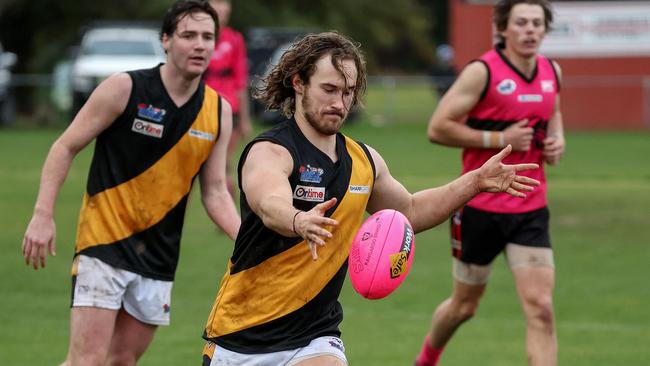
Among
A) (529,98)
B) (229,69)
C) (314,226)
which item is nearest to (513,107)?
(529,98)

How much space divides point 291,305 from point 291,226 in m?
0.68

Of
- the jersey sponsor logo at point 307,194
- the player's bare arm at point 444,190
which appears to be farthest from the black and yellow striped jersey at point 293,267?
the player's bare arm at point 444,190

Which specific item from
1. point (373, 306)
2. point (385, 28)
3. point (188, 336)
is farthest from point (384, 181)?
point (385, 28)

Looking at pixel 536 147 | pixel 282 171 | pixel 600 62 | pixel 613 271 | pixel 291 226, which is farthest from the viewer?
pixel 600 62

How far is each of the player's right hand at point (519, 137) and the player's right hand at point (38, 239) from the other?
2906mm

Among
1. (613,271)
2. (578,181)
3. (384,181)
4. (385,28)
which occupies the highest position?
(384,181)

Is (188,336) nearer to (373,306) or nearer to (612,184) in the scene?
(373,306)

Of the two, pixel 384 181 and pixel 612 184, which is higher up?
pixel 384 181

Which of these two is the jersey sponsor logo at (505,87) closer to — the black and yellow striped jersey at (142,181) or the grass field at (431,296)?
the grass field at (431,296)

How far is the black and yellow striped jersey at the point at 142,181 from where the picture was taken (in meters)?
6.29

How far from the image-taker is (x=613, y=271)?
11.7 m

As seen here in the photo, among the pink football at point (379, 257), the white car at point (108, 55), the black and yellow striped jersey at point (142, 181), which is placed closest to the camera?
the pink football at point (379, 257)

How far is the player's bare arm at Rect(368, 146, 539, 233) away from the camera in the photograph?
5160 mm

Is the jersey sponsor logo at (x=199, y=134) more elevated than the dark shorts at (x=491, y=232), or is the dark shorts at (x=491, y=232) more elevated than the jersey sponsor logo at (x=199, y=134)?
the jersey sponsor logo at (x=199, y=134)
